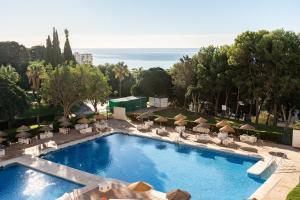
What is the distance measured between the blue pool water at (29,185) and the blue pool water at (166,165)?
292 cm

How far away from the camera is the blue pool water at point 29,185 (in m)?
17.8

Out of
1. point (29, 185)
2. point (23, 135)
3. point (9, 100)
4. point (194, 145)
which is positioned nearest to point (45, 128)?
point (23, 135)

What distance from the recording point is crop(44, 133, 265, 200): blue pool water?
19188 mm

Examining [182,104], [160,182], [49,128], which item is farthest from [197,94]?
[160,182]

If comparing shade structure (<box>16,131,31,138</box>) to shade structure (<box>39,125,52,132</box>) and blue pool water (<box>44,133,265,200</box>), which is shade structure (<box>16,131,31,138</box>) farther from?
blue pool water (<box>44,133,265,200</box>)

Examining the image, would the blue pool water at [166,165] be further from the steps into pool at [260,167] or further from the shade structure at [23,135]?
the shade structure at [23,135]

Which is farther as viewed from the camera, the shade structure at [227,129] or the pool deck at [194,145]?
the shade structure at [227,129]

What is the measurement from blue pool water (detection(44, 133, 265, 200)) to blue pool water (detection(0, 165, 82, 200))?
2.92m

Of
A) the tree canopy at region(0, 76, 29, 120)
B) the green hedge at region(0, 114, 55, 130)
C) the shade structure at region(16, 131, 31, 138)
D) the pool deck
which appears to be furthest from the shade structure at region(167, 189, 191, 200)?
the green hedge at region(0, 114, 55, 130)

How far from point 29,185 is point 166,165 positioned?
31.6ft

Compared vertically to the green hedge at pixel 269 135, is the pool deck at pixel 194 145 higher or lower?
lower

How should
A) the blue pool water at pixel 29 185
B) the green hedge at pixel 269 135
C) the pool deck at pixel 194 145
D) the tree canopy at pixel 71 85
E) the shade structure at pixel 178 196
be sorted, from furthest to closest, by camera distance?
the tree canopy at pixel 71 85
the green hedge at pixel 269 135
the blue pool water at pixel 29 185
the pool deck at pixel 194 145
the shade structure at pixel 178 196

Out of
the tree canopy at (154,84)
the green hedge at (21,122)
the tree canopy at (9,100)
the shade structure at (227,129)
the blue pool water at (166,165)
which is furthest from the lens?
the tree canopy at (154,84)

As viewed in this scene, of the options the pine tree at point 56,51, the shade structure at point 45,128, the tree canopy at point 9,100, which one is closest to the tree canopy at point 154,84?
the pine tree at point 56,51
